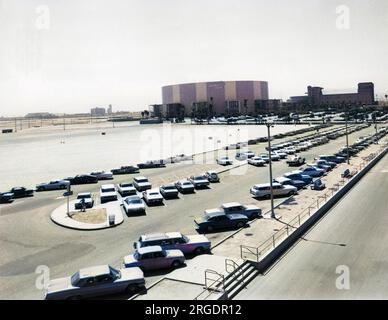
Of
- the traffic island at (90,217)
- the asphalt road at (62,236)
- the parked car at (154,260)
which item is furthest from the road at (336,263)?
the traffic island at (90,217)

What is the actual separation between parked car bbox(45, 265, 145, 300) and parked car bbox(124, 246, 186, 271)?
1.74 meters

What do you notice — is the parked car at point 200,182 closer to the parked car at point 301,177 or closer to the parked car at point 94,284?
the parked car at point 301,177

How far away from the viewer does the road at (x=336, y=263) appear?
15.4 meters

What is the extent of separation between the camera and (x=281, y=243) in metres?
20.1

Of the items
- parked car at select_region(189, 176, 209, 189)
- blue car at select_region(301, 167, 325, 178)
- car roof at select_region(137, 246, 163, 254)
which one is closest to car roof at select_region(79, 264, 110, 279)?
car roof at select_region(137, 246, 163, 254)

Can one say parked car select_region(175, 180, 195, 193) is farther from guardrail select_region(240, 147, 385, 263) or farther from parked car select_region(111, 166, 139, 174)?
parked car select_region(111, 166, 139, 174)

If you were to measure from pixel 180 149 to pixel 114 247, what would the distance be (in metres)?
56.1

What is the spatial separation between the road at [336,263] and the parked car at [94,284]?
4.72 m

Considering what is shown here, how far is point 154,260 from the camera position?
18.5 metres

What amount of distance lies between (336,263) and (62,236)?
16518 millimetres

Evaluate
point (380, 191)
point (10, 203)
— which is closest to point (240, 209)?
point (380, 191)

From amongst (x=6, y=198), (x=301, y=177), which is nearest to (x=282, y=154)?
(x=301, y=177)

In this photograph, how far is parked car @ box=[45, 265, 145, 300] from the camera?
15461mm
